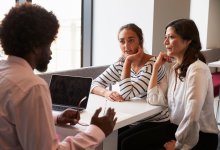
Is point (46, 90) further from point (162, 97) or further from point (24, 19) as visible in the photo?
point (162, 97)

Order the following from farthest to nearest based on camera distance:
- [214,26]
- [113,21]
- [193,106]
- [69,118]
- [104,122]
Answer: [214,26]
[113,21]
[193,106]
[69,118]
[104,122]

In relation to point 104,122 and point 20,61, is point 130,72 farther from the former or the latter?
point 20,61

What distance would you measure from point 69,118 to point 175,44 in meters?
0.85

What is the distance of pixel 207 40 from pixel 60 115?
398 centimetres

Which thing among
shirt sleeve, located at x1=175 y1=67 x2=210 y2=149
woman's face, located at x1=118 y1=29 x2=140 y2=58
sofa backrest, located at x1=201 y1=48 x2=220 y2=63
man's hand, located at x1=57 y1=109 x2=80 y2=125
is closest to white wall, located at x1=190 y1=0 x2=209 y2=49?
sofa backrest, located at x1=201 y1=48 x2=220 y2=63

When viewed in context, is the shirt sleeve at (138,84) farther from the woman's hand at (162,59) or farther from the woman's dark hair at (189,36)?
the woman's dark hair at (189,36)

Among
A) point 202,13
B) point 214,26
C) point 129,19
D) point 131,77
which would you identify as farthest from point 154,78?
point 214,26

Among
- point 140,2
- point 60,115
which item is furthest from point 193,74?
point 140,2

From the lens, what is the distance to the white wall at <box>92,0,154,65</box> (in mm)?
3334

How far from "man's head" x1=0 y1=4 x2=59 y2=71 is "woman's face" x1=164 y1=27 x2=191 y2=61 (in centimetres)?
106

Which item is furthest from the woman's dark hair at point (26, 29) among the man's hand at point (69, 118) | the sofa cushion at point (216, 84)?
the sofa cushion at point (216, 84)

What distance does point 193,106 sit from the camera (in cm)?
167

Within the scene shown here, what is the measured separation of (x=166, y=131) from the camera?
1.96 meters

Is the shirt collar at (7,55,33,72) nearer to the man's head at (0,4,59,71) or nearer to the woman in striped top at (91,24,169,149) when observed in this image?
the man's head at (0,4,59,71)
